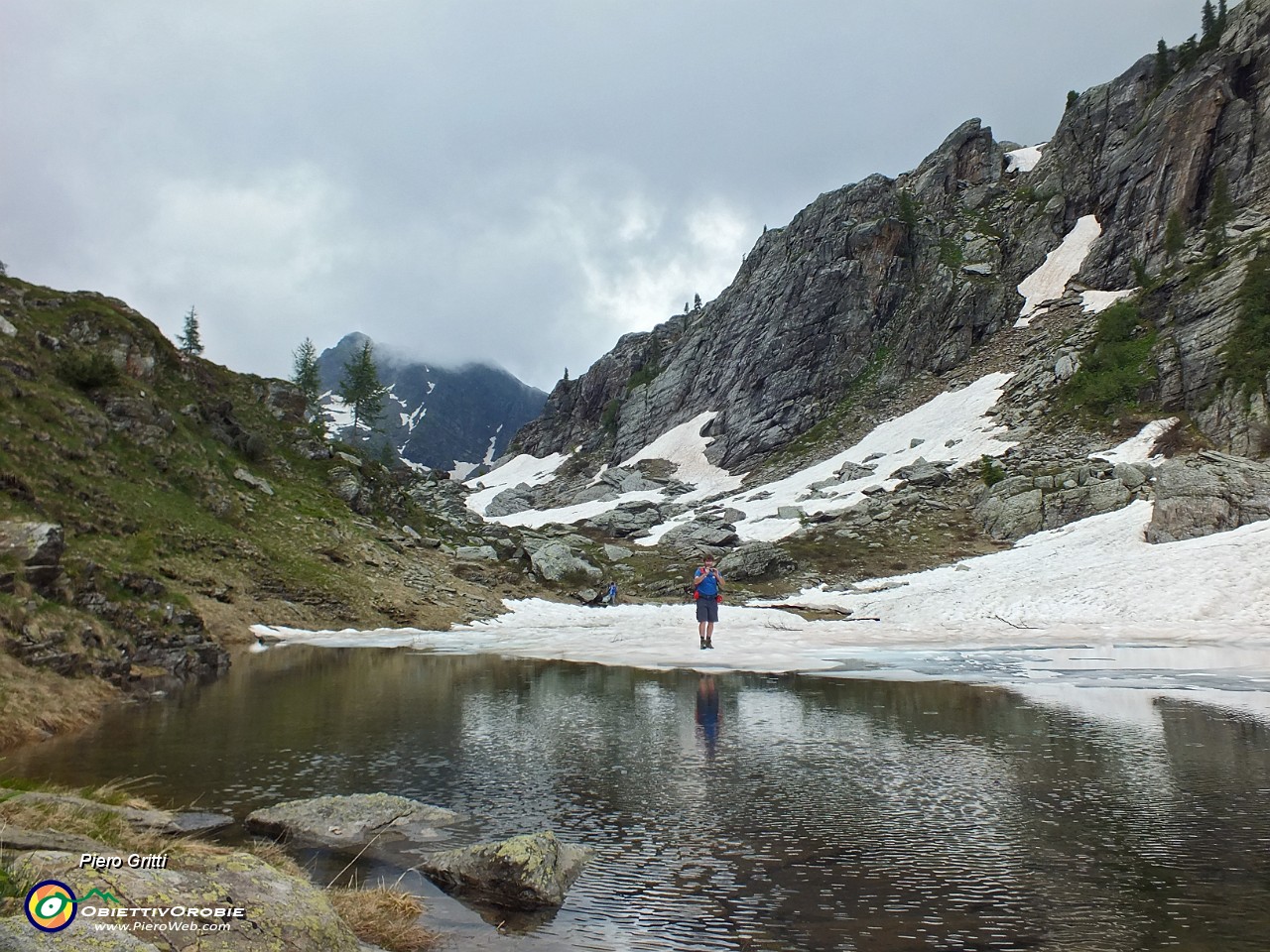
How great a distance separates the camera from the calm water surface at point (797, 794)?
555cm

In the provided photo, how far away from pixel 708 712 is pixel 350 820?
7890 millimetres

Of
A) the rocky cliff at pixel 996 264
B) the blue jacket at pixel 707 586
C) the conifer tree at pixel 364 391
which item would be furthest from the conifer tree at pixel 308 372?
the blue jacket at pixel 707 586

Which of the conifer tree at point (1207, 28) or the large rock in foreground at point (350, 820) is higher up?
the conifer tree at point (1207, 28)

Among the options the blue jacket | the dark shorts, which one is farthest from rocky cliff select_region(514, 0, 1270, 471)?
the dark shorts

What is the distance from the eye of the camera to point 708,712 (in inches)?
553

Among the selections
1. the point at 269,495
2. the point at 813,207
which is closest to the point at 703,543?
the point at 269,495

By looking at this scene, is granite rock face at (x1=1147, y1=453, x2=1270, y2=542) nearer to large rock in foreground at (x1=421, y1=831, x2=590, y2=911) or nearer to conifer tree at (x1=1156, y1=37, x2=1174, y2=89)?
large rock in foreground at (x1=421, y1=831, x2=590, y2=911)

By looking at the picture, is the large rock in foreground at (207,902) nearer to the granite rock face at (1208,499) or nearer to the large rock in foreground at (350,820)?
the large rock in foreground at (350,820)

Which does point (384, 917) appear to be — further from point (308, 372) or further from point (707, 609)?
point (308, 372)

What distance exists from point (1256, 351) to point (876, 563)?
29.9 metres

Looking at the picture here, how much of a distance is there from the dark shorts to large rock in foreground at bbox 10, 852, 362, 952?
19.5 metres

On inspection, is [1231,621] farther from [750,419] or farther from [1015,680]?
[750,419]

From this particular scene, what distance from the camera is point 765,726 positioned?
41.2ft

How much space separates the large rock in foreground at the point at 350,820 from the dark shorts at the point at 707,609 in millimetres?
16231
